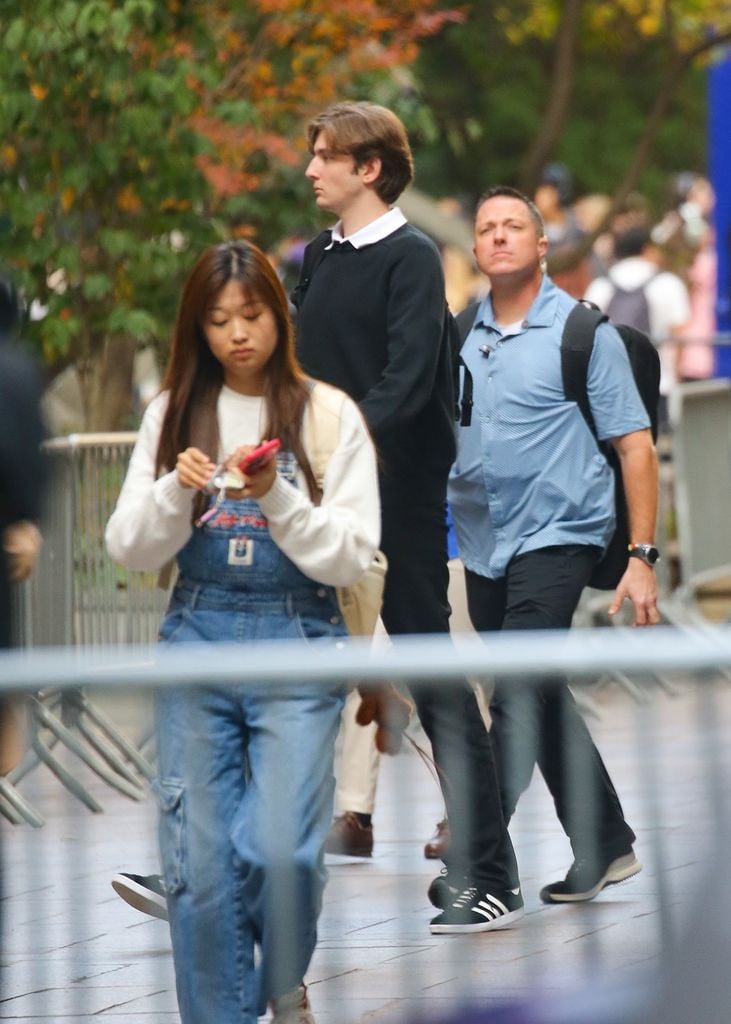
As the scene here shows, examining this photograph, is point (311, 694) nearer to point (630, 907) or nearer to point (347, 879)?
point (347, 879)

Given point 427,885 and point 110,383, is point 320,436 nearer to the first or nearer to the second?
point 427,885

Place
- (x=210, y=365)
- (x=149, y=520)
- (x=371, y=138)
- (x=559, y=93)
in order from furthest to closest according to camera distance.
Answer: (x=559, y=93) → (x=371, y=138) → (x=210, y=365) → (x=149, y=520)

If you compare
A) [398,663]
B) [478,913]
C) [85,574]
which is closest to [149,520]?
[478,913]

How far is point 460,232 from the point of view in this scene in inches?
874

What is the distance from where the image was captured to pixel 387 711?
155 inches

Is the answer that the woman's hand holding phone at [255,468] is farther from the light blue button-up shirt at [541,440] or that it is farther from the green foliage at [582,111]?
the green foliage at [582,111]

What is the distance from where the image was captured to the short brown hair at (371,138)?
6.25 meters

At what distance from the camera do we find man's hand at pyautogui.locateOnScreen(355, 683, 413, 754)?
3.83 metres

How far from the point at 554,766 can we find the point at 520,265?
9.92 feet

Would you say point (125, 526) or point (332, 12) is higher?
point (332, 12)

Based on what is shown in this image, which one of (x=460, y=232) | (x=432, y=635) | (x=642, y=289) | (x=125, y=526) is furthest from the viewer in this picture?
(x=460, y=232)

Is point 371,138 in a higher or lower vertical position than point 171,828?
higher

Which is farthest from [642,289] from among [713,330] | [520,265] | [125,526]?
[125,526]

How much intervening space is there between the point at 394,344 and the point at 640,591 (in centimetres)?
112
